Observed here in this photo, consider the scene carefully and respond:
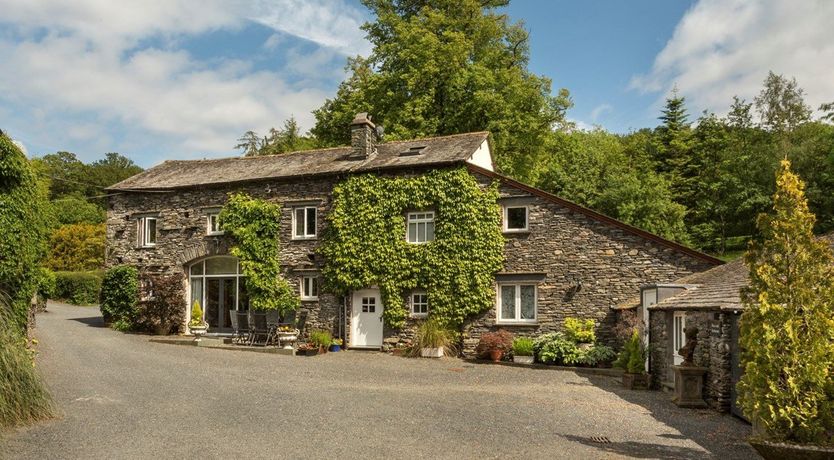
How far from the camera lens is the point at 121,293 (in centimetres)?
2419

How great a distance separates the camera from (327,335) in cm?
2059

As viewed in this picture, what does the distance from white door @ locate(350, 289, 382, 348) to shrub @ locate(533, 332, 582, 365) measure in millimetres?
5614

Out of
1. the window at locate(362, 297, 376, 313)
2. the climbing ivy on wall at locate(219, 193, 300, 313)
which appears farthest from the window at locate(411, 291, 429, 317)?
the climbing ivy on wall at locate(219, 193, 300, 313)

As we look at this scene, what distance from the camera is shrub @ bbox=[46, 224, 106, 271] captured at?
150 ft

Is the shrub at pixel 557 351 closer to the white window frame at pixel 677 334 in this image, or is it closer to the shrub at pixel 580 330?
the shrub at pixel 580 330

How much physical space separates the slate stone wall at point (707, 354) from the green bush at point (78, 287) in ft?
115

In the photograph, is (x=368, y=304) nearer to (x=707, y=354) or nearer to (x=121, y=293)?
(x=121, y=293)

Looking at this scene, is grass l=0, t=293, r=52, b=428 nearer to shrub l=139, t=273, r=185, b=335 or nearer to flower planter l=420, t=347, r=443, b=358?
flower planter l=420, t=347, r=443, b=358

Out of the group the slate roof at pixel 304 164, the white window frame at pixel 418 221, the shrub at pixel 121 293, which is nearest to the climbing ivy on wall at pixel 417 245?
the white window frame at pixel 418 221

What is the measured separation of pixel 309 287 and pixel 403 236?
403cm

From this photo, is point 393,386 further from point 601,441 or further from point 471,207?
point 471,207

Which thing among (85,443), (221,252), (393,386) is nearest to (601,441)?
(393,386)

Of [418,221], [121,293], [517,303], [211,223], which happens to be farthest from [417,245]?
[121,293]

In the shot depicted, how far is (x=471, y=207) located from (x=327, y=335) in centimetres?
637
